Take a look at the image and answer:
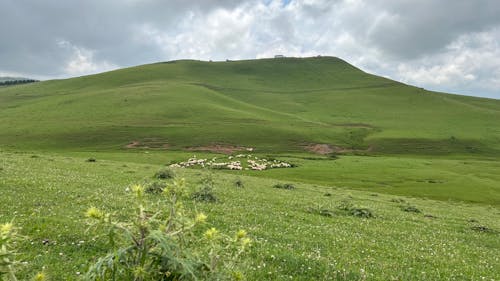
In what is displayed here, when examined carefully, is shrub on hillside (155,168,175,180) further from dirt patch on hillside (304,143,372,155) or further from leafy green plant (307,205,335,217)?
dirt patch on hillside (304,143,372,155)

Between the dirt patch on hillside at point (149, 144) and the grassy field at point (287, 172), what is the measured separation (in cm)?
50

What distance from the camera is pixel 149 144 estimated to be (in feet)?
289

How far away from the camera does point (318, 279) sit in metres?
10.4

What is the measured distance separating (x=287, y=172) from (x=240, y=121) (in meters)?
58.0

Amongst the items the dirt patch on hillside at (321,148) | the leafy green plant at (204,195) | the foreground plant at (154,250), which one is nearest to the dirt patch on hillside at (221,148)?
the dirt patch on hillside at (321,148)

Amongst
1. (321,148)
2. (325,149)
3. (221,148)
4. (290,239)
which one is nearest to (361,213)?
(290,239)

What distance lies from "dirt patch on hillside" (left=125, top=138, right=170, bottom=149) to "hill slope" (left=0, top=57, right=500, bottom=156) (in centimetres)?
94

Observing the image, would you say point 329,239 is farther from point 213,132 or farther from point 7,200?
point 213,132

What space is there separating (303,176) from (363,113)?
104362 mm

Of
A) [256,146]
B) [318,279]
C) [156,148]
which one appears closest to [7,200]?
[318,279]

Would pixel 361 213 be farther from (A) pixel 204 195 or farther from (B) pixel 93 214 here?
(B) pixel 93 214

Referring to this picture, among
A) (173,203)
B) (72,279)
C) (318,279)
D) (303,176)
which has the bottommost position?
(303,176)

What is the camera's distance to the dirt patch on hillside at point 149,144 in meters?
85.9

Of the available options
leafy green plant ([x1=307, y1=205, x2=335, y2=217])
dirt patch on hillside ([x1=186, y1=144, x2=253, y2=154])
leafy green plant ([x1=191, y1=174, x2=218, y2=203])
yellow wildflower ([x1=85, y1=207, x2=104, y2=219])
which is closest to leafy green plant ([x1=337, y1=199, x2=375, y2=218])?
leafy green plant ([x1=307, y1=205, x2=335, y2=217])
